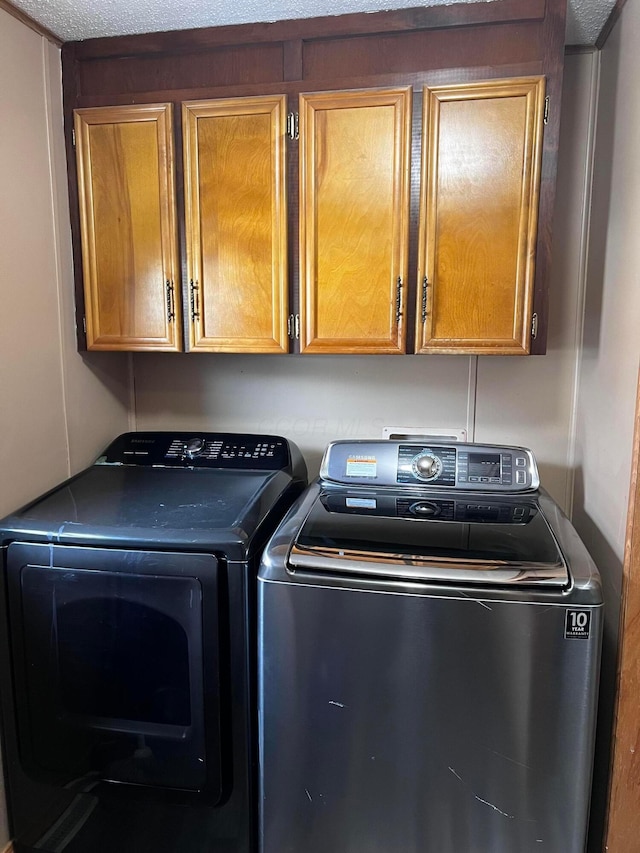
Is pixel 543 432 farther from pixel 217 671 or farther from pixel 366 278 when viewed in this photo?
pixel 217 671

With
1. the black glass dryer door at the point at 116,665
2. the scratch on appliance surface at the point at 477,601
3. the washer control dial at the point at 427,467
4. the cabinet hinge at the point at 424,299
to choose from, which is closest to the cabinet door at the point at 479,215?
the cabinet hinge at the point at 424,299

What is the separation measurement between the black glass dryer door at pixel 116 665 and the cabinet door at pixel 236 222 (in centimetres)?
67

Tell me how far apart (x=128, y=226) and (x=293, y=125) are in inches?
21.1

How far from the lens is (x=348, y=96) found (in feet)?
4.92

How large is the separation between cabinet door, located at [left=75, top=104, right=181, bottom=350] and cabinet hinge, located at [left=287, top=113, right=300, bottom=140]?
1.08 ft

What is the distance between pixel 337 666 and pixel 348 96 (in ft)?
4.48

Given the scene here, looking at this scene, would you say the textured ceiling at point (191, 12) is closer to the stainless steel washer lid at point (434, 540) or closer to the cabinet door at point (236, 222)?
the cabinet door at point (236, 222)

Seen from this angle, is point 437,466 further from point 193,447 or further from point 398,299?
point 193,447

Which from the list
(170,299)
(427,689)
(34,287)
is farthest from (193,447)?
(427,689)

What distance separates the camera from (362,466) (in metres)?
1.69

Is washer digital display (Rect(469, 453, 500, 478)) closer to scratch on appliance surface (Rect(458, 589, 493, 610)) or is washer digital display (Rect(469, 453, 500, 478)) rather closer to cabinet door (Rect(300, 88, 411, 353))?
cabinet door (Rect(300, 88, 411, 353))

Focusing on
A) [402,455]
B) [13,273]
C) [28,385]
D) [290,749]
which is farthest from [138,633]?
[13,273]

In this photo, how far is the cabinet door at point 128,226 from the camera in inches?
63.8

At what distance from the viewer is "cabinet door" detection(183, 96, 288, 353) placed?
1562 mm
